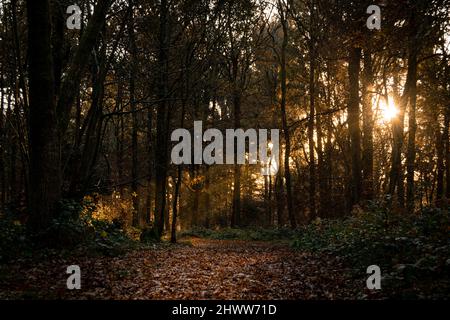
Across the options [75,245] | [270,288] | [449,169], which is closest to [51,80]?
[75,245]

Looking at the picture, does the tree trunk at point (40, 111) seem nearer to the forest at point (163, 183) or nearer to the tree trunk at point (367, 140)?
the forest at point (163, 183)

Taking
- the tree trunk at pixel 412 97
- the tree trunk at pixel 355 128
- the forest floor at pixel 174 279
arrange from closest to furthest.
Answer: the forest floor at pixel 174 279, the tree trunk at pixel 412 97, the tree trunk at pixel 355 128

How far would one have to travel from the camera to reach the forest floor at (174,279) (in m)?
6.75

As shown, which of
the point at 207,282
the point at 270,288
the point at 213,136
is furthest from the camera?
the point at 213,136

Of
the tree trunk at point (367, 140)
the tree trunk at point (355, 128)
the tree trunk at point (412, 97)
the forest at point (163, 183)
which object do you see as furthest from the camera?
the tree trunk at point (367, 140)

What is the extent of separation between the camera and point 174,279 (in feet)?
27.6

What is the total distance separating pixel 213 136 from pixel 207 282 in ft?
77.8

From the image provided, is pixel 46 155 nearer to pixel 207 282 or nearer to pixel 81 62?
pixel 81 62

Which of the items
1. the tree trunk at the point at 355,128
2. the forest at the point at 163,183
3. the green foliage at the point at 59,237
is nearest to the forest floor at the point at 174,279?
the forest at the point at 163,183

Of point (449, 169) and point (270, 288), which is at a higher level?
point (449, 169)

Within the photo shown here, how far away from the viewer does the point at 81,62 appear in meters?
11.2

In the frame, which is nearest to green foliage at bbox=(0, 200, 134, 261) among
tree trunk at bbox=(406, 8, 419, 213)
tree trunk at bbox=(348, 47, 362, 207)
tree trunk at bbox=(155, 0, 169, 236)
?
tree trunk at bbox=(155, 0, 169, 236)

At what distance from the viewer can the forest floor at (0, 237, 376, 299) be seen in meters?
6.75

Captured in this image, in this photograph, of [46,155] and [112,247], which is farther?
[112,247]
